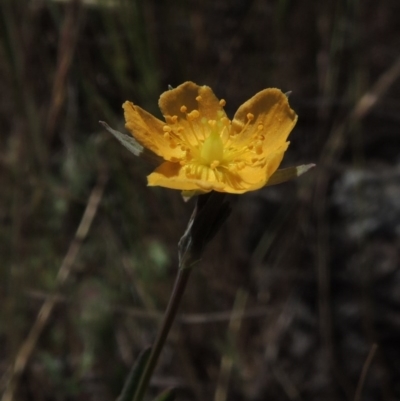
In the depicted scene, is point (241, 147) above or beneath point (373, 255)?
above

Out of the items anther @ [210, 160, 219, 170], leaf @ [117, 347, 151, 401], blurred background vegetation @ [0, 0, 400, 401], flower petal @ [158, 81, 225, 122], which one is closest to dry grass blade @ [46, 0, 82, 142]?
blurred background vegetation @ [0, 0, 400, 401]

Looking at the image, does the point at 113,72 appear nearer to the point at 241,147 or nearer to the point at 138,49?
the point at 138,49

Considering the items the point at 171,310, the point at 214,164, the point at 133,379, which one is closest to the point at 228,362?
the point at 133,379

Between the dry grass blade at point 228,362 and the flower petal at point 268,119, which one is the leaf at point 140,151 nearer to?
the flower petal at point 268,119

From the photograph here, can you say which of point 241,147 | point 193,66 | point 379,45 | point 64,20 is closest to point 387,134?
point 379,45

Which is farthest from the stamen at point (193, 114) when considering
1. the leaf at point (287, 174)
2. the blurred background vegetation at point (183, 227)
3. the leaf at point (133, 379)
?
the blurred background vegetation at point (183, 227)

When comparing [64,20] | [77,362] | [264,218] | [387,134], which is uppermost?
[64,20]

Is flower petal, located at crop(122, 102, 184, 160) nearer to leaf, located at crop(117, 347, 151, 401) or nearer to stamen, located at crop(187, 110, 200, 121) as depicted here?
stamen, located at crop(187, 110, 200, 121)

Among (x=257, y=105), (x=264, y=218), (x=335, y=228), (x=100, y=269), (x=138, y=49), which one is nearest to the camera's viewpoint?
(x=257, y=105)
